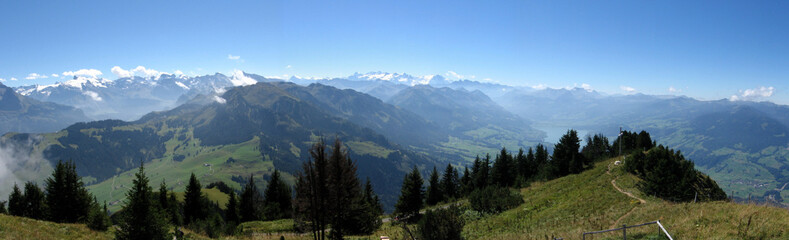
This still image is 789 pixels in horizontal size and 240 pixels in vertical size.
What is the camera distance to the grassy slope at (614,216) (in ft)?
46.4

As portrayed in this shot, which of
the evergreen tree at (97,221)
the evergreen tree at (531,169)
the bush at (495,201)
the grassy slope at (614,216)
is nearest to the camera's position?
the grassy slope at (614,216)

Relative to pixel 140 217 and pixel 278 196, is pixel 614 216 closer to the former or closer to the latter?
pixel 140 217

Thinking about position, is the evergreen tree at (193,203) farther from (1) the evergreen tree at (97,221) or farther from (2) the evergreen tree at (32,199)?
(1) the evergreen tree at (97,221)

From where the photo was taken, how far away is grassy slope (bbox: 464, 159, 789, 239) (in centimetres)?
1413

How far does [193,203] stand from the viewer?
173 ft

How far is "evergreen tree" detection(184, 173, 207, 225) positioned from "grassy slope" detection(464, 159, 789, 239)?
4513 centimetres

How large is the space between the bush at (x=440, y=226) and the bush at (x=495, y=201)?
1060 inches

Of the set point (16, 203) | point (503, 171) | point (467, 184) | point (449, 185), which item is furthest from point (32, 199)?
point (503, 171)

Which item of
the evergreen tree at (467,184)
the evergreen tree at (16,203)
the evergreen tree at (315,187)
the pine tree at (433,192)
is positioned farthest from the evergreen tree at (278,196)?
the evergreen tree at (315,187)

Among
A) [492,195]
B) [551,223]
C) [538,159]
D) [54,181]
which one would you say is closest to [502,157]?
[538,159]

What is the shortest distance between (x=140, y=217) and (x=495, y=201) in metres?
35.2

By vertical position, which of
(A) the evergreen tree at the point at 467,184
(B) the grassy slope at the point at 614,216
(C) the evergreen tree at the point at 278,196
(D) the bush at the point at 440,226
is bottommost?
(A) the evergreen tree at the point at 467,184

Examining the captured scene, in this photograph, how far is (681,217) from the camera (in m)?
18.5

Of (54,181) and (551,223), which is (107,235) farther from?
(551,223)
